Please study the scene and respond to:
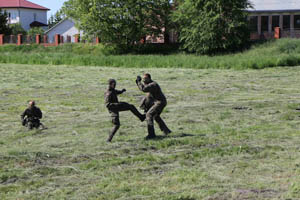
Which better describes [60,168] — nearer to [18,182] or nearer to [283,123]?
[18,182]

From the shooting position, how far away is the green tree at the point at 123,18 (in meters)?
50.4

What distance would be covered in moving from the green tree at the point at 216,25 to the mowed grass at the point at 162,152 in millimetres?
26524

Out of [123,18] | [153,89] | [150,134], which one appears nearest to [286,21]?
[123,18]

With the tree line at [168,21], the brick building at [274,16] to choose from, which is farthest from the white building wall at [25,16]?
the brick building at [274,16]

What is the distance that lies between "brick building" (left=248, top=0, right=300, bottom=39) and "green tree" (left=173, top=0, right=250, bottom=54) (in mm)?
5956

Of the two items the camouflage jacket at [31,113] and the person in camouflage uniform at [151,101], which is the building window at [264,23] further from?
the person in camouflage uniform at [151,101]

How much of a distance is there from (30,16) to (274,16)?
51.7m

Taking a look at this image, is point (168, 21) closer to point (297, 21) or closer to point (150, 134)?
point (297, 21)

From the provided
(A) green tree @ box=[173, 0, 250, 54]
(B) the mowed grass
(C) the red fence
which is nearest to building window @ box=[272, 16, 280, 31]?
(A) green tree @ box=[173, 0, 250, 54]

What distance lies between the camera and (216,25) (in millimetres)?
45219

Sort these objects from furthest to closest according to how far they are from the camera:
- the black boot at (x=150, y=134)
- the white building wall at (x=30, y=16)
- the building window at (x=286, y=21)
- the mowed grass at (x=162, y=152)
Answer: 1. the white building wall at (x=30, y=16)
2. the building window at (x=286, y=21)
3. the black boot at (x=150, y=134)
4. the mowed grass at (x=162, y=152)

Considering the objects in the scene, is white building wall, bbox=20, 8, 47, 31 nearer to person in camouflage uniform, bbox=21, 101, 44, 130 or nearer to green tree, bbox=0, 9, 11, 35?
green tree, bbox=0, 9, 11, 35

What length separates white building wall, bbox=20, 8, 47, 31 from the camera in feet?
305

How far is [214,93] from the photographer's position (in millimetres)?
20312
